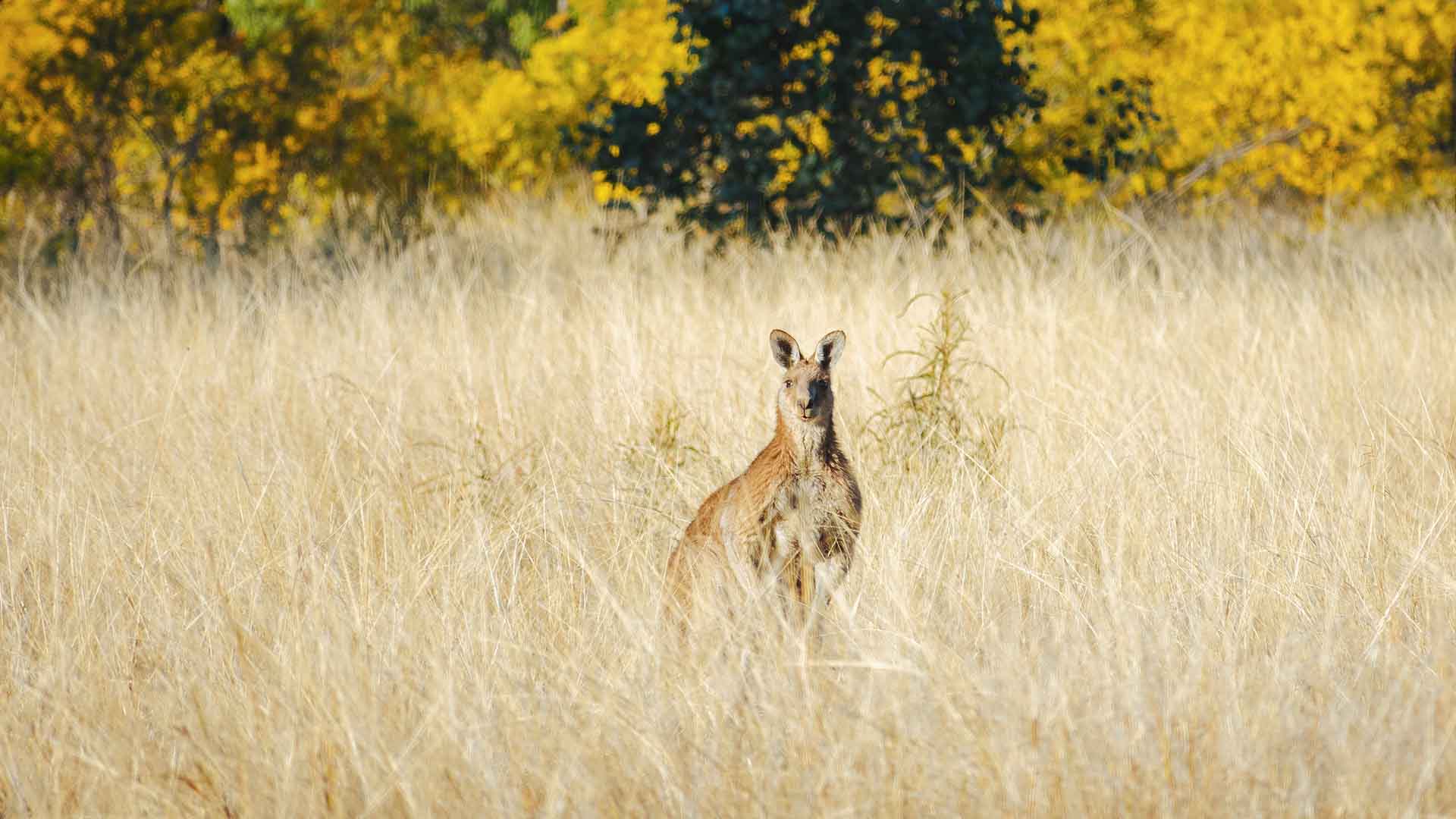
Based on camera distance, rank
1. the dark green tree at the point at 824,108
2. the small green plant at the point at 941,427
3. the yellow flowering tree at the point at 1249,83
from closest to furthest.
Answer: the small green plant at the point at 941,427 < the dark green tree at the point at 824,108 < the yellow flowering tree at the point at 1249,83

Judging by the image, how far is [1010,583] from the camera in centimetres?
326

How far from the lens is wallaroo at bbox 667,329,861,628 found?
2953 millimetres

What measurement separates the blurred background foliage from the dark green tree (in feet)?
0.06

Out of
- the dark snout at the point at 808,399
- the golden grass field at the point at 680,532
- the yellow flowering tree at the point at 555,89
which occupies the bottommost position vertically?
the golden grass field at the point at 680,532

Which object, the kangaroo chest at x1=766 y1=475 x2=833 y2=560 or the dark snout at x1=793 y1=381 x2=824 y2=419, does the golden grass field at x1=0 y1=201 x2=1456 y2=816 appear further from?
the dark snout at x1=793 y1=381 x2=824 y2=419

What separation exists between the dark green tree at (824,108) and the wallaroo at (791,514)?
4940 mm

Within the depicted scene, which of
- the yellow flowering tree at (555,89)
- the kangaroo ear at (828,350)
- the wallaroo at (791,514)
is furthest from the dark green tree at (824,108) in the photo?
the wallaroo at (791,514)

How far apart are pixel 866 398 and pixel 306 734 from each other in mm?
2973

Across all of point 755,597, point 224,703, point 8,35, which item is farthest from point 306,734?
point 8,35

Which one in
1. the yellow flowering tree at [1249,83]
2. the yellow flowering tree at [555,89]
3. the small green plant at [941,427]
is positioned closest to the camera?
the small green plant at [941,427]

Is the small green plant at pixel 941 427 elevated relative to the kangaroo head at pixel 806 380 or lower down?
lower down

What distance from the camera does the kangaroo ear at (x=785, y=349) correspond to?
3127 millimetres

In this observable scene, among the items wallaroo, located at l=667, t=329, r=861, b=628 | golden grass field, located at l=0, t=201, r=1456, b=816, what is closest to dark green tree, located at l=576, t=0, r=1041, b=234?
golden grass field, located at l=0, t=201, r=1456, b=816

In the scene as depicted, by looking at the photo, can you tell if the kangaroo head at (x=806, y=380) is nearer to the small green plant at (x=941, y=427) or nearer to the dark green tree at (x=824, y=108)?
the small green plant at (x=941, y=427)
